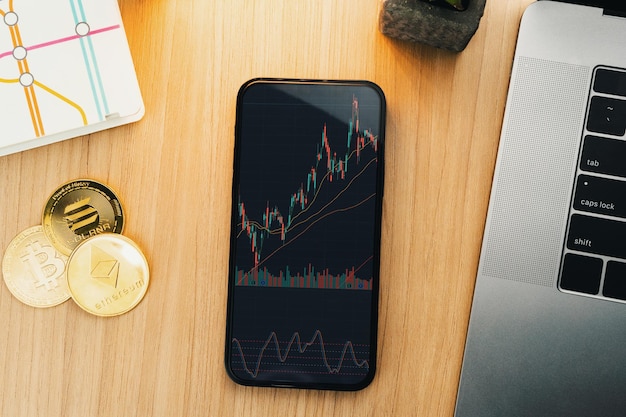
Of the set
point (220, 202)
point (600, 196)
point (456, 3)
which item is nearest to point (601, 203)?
point (600, 196)

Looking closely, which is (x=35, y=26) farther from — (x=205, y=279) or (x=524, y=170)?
(x=524, y=170)

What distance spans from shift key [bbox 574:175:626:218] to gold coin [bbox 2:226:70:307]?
1.79ft

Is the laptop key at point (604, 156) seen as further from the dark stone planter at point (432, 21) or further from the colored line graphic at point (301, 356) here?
the colored line graphic at point (301, 356)

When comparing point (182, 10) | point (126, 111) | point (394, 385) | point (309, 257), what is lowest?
point (394, 385)

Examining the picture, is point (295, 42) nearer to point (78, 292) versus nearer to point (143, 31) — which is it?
point (143, 31)

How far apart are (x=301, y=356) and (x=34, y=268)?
1.00ft

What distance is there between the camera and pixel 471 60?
1.81 feet

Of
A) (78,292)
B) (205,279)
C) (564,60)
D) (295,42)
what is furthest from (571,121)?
(78,292)

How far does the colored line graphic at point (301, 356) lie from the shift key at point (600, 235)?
0.25 metres

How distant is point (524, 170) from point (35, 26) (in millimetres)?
528

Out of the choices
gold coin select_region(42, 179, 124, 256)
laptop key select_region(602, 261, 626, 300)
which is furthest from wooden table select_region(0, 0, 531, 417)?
laptop key select_region(602, 261, 626, 300)

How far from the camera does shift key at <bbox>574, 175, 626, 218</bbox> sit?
0.52 m

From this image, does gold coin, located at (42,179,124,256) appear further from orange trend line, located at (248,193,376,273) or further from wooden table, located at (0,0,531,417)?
orange trend line, located at (248,193,376,273)

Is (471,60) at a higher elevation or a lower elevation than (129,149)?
higher
